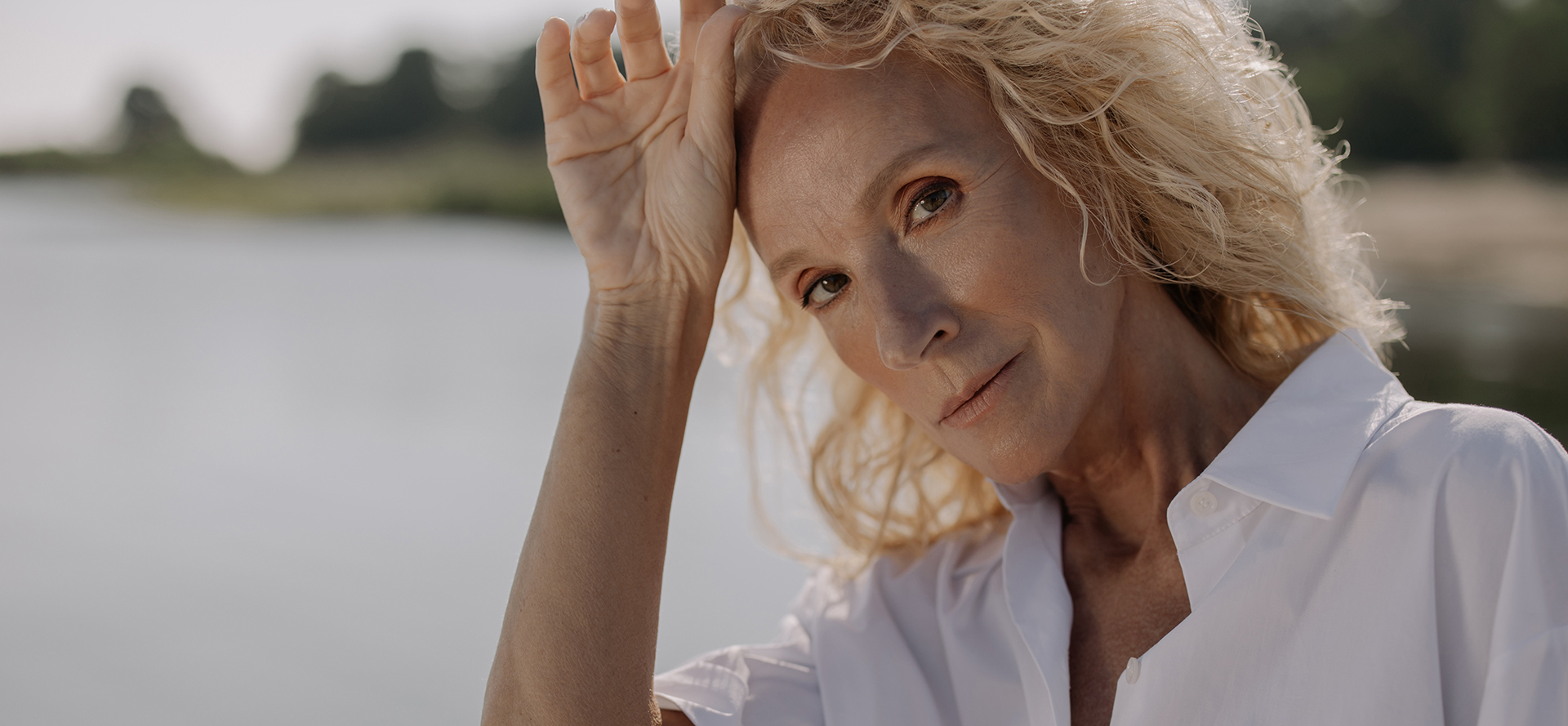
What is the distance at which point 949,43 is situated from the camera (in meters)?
1.46

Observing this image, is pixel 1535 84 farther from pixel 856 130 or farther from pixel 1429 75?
pixel 856 130

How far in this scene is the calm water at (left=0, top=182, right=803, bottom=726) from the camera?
9.55 ft

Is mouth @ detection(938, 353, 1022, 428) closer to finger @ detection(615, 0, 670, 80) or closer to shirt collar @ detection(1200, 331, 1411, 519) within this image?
shirt collar @ detection(1200, 331, 1411, 519)

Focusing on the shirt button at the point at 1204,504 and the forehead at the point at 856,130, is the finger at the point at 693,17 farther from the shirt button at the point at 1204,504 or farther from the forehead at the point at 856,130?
the shirt button at the point at 1204,504

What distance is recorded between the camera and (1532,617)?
3.67 feet

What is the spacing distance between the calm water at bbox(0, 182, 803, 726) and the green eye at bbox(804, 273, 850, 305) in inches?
62.5

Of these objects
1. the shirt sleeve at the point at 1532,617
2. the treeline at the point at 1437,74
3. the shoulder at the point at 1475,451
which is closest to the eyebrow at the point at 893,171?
the shoulder at the point at 1475,451

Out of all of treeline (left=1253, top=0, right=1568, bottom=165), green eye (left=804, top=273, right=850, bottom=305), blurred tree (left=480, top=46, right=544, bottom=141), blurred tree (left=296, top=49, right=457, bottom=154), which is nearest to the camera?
green eye (left=804, top=273, right=850, bottom=305)

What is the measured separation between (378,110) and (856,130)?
1113cm

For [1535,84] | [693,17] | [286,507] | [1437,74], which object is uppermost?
[693,17]

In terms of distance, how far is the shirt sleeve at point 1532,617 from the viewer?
1100mm

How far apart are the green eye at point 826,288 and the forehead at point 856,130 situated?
11 centimetres

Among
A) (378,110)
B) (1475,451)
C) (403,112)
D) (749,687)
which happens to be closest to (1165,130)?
(1475,451)

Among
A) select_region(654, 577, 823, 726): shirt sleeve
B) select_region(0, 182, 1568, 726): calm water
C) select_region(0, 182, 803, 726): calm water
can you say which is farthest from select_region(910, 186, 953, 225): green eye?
select_region(0, 182, 803, 726): calm water
